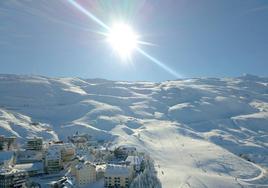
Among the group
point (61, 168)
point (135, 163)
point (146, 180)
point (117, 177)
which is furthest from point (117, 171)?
point (61, 168)

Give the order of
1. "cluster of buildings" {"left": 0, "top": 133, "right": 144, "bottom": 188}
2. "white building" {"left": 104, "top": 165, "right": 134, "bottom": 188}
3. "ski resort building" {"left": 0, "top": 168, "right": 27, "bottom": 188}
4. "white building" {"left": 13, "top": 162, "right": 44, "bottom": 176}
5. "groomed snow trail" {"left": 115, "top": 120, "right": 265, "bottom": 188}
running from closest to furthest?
"ski resort building" {"left": 0, "top": 168, "right": 27, "bottom": 188}, "cluster of buildings" {"left": 0, "top": 133, "right": 144, "bottom": 188}, "white building" {"left": 104, "top": 165, "right": 134, "bottom": 188}, "white building" {"left": 13, "top": 162, "right": 44, "bottom": 176}, "groomed snow trail" {"left": 115, "top": 120, "right": 265, "bottom": 188}

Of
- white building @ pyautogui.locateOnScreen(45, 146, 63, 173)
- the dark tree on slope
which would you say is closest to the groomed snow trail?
the dark tree on slope

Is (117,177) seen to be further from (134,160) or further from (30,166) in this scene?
(30,166)

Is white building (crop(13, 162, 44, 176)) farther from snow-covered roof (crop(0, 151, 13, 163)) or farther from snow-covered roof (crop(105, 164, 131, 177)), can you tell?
snow-covered roof (crop(105, 164, 131, 177))

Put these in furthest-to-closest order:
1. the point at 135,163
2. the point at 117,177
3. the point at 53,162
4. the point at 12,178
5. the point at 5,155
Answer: the point at 5,155, the point at 135,163, the point at 53,162, the point at 117,177, the point at 12,178

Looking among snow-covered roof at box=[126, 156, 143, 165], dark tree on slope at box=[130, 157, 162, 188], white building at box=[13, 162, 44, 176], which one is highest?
snow-covered roof at box=[126, 156, 143, 165]

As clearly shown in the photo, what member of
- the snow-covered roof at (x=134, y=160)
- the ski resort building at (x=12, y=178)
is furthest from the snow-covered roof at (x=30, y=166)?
the snow-covered roof at (x=134, y=160)
